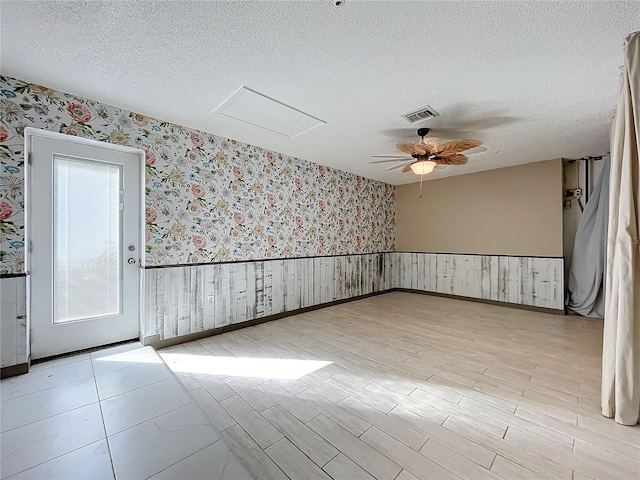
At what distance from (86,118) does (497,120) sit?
4206 millimetres

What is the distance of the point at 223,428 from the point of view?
1.70 metres

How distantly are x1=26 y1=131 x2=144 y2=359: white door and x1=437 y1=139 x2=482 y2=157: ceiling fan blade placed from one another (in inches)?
130

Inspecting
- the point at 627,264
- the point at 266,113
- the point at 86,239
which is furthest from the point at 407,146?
the point at 86,239

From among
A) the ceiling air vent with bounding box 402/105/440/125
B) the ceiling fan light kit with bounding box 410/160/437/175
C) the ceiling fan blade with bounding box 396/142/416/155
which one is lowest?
the ceiling fan light kit with bounding box 410/160/437/175

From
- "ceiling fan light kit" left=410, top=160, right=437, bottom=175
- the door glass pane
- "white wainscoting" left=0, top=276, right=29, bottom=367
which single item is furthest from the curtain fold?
"white wainscoting" left=0, top=276, right=29, bottom=367

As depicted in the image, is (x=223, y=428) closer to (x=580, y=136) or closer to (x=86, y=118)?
(x=86, y=118)

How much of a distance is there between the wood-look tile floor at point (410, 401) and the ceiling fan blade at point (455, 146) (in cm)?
211

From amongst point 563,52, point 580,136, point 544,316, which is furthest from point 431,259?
point 563,52

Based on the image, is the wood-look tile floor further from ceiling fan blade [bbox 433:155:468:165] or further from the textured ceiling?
the textured ceiling

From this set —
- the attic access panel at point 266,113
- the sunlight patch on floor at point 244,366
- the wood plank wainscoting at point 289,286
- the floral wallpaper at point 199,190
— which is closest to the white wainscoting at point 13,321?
the wood plank wainscoting at point 289,286

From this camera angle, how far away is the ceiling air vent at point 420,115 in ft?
8.73

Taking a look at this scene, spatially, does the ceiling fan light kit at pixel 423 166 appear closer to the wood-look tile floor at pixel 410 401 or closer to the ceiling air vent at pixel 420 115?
the ceiling air vent at pixel 420 115

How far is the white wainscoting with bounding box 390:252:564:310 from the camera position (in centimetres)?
438

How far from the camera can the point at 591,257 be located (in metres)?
4.12
